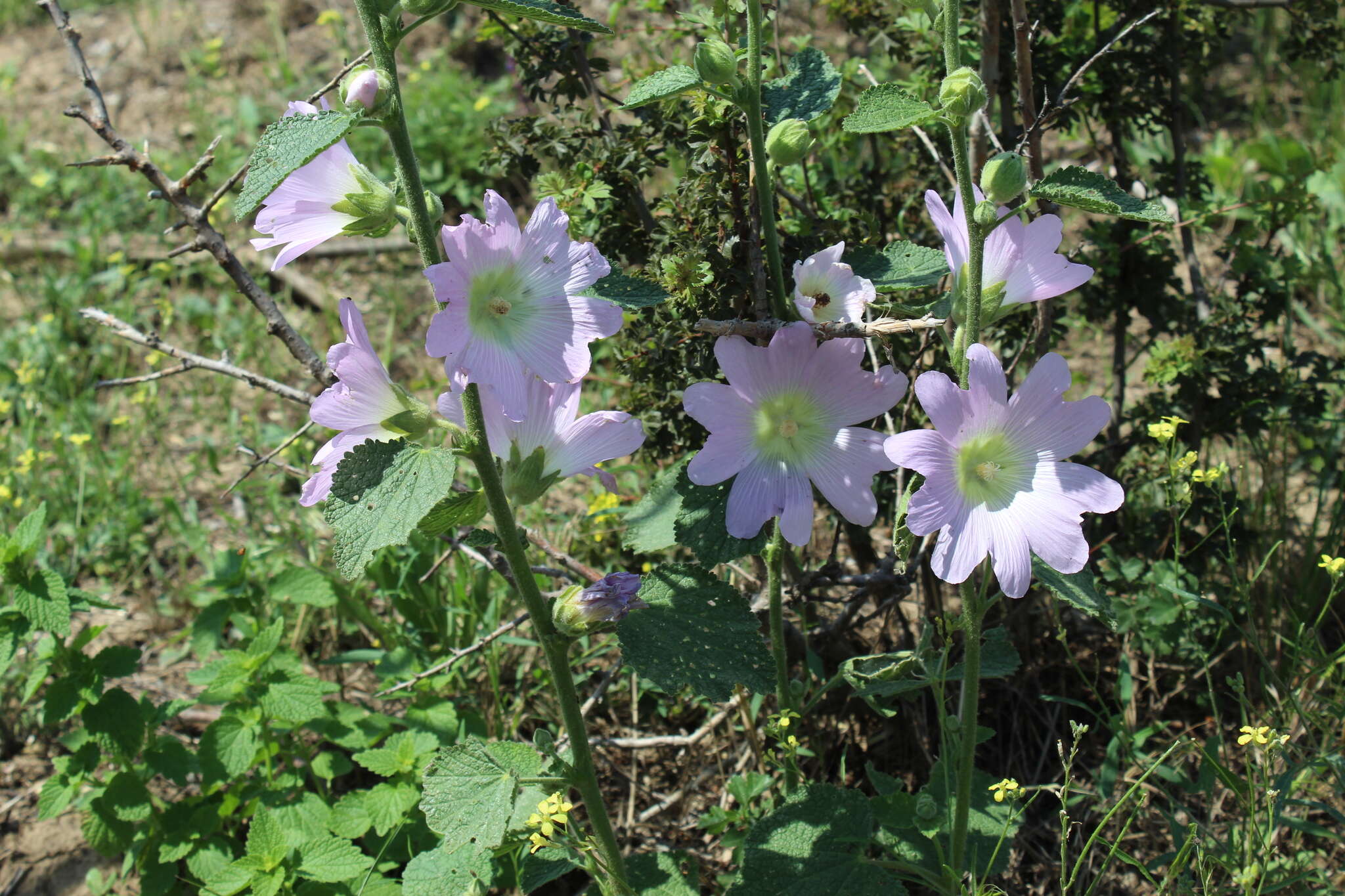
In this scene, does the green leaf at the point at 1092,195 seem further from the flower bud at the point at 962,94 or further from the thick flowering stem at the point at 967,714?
the thick flowering stem at the point at 967,714

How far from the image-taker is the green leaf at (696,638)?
1.48 meters

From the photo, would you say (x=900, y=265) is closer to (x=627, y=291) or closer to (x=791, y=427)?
(x=791, y=427)

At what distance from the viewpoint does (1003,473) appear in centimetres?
143

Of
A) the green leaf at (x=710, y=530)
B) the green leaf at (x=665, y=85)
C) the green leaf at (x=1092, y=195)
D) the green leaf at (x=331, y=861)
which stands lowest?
the green leaf at (x=331, y=861)

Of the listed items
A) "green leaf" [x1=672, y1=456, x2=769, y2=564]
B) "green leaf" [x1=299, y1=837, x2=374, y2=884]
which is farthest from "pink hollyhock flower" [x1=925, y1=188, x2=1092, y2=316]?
"green leaf" [x1=299, y1=837, x2=374, y2=884]

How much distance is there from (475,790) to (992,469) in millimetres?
868

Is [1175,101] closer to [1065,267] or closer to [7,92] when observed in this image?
[1065,267]

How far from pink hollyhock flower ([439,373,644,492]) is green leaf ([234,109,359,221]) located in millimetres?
471

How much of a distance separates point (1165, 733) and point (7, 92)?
5.66 m

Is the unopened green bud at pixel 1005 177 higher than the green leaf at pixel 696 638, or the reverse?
the unopened green bud at pixel 1005 177

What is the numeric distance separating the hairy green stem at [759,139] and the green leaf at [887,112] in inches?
7.5

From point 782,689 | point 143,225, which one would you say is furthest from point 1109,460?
point 143,225

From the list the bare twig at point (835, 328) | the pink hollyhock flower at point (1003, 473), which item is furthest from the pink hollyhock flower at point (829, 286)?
the pink hollyhock flower at point (1003, 473)

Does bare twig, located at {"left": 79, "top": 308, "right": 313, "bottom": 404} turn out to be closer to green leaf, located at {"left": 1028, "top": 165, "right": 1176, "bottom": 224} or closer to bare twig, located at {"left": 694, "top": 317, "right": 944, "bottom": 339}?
bare twig, located at {"left": 694, "top": 317, "right": 944, "bottom": 339}
